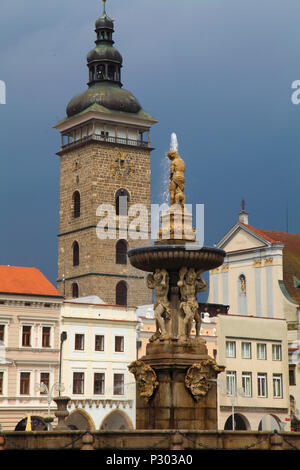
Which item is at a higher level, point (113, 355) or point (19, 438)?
point (113, 355)

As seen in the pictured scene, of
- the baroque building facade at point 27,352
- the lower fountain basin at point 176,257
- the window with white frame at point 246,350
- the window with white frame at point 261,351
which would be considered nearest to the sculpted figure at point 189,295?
the lower fountain basin at point 176,257

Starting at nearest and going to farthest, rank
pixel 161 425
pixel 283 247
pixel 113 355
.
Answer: pixel 161 425 → pixel 113 355 → pixel 283 247

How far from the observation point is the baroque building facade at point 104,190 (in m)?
72.2

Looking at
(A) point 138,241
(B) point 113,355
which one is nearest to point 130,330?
(B) point 113,355

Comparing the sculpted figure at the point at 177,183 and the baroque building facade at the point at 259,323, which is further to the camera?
the baroque building facade at the point at 259,323

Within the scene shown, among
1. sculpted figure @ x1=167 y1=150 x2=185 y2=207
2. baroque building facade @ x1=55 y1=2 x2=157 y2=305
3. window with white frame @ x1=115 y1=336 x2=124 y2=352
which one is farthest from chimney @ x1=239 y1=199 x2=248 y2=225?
sculpted figure @ x1=167 y1=150 x2=185 y2=207

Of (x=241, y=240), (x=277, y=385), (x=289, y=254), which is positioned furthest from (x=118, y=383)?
(x=289, y=254)

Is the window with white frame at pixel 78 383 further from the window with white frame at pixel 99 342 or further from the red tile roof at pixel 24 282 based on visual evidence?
the red tile roof at pixel 24 282

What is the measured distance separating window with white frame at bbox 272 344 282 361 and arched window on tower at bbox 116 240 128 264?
16514mm

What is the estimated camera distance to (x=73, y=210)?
7531cm

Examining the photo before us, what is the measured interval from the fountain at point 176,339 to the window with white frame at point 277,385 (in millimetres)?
34521
